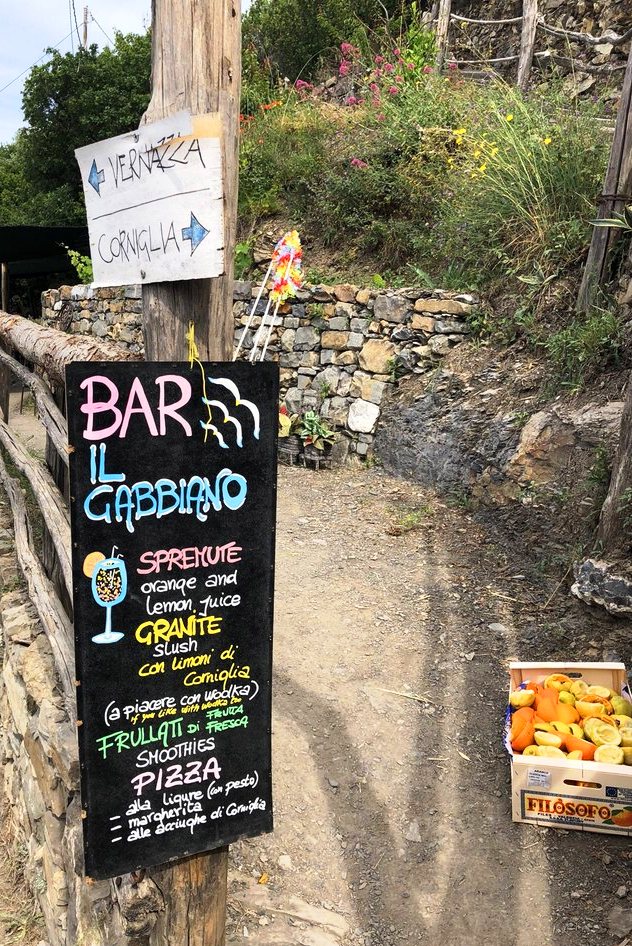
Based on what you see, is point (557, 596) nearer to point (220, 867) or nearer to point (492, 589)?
point (492, 589)

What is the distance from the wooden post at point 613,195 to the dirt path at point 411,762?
1.82 metres

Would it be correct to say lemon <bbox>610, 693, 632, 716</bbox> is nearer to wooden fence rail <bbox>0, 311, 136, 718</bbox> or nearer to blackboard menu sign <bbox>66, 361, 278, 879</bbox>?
blackboard menu sign <bbox>66, 361, 278, 879</bbox>

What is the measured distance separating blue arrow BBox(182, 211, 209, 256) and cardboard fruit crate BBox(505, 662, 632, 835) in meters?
2.25

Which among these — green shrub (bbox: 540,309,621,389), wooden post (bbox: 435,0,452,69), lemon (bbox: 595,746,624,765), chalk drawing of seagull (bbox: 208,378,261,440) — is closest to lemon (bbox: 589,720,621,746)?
lemon (bbox: 595,746,624,765)

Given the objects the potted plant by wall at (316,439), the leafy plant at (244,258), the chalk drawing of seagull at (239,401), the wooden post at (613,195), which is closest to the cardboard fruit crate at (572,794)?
the chalk drawing of seagull at (239,401)

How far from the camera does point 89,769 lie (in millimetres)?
1663

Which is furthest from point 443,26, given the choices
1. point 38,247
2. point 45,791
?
point 45,791

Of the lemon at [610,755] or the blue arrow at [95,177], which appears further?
the lemon at [610,755]

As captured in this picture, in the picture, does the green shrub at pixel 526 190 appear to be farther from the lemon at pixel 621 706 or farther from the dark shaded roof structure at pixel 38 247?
the dark shaded roof structure at pixel 38 247

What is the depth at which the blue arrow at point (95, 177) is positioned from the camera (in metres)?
1.67

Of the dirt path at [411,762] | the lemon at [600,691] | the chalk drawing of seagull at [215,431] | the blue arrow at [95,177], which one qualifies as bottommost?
the dirt path at [411,762]

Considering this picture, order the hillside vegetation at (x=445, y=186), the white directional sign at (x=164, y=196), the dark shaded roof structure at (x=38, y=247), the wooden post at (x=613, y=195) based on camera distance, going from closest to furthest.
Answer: the white directional sign at (x=164, y=196)
the wooden post at (x=613, y=195)
the hillside vegetation at (x=445, y=186)
the dark shaded roof structure at (x=38, y=247)

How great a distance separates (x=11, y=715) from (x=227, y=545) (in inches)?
85.5

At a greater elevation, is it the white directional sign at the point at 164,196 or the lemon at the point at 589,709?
the white directional sign at the point at 164,196
